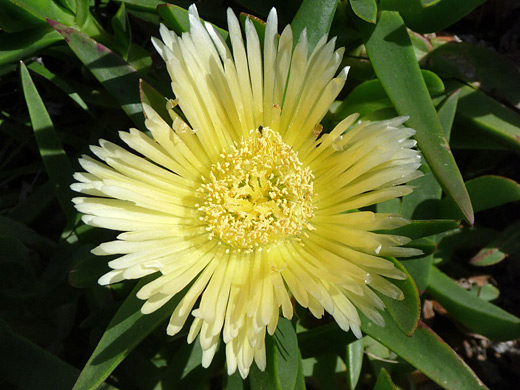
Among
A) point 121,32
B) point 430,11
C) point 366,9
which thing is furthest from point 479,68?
point 121,32

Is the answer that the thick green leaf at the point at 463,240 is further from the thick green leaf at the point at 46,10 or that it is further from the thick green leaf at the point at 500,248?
the thick green leaf at the point at 46,10

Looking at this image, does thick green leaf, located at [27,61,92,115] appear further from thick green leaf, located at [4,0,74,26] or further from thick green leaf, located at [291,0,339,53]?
thick green leaf, located at [291,0,339,53]

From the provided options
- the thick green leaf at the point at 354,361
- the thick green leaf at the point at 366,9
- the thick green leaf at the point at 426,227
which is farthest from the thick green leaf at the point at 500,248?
the thick green leaf at the point at 366,9

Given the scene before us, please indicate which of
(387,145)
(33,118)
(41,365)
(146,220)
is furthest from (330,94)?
(41,365)

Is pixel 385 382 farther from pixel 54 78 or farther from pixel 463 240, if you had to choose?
pixel 54 78

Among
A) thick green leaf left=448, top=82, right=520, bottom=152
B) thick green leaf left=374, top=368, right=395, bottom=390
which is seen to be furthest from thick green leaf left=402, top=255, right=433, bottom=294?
thick green leaf left=448, top=82, right=520, bottom=152

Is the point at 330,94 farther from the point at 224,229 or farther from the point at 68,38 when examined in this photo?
the point at 68,38
